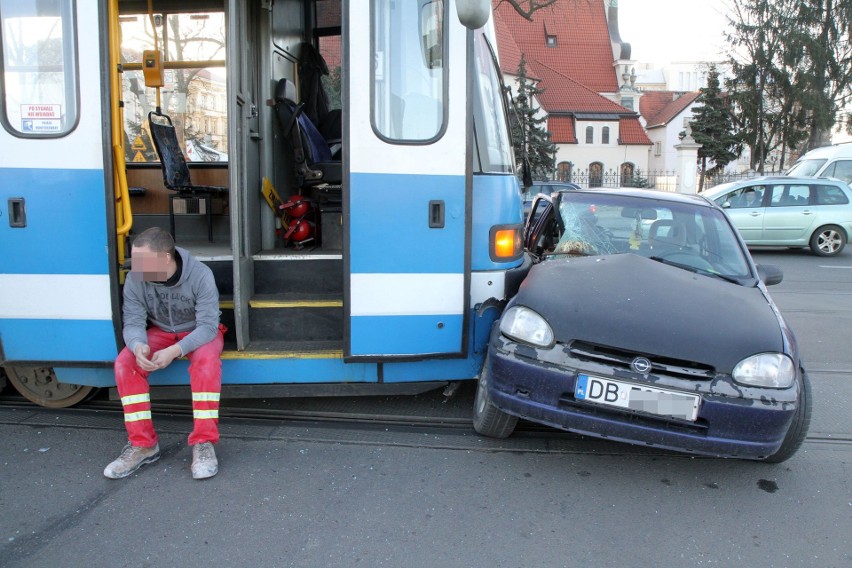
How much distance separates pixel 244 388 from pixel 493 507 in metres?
1.92

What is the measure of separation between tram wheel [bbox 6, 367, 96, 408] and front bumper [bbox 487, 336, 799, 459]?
119 inches

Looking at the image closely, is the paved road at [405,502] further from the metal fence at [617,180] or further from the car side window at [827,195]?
the metal fence at [617,180]

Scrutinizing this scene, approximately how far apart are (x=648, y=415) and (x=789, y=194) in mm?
13644

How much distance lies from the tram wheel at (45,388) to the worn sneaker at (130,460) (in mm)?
999

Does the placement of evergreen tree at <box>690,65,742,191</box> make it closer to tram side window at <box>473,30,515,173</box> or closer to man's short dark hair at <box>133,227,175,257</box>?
tram side window at <box>473,30,515,173</box>

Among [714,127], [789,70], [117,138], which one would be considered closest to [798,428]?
[117,138]

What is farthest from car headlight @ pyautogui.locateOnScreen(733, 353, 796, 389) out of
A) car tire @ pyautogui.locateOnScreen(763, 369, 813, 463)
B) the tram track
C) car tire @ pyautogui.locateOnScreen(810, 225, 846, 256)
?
car tire @ pyautogui.locateOnScreen(810, 225, 846, 256)

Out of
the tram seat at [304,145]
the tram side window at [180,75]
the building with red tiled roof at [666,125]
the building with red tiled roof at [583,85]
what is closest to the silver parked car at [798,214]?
the tram seat at [304,145]

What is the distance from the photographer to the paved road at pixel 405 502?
3184 mm

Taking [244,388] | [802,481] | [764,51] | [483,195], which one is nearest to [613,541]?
[802,481]

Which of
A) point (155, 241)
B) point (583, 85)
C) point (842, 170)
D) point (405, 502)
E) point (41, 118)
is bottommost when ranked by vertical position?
point (405, 502)

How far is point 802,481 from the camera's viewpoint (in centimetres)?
396

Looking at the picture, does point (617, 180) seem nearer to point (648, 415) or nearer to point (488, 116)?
point (488, 116)

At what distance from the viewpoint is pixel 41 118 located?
13.7 ft
